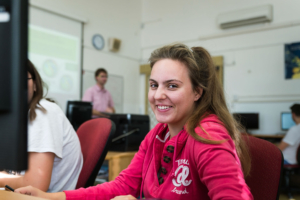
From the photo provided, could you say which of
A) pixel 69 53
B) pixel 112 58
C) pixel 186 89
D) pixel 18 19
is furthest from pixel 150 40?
pixel 18 19

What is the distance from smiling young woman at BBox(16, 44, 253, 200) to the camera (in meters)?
0.84

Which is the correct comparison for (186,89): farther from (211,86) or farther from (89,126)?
(89,126)

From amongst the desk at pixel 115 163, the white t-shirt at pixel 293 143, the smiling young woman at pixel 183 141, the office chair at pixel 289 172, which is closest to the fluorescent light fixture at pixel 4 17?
the smiling young woman at pixel 183 141

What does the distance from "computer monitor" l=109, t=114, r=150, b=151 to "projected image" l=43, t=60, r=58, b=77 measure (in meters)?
2.64

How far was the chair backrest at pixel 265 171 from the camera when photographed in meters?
0.91

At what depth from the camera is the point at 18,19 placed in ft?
1.57

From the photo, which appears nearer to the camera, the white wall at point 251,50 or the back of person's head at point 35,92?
the back of person's head at point 35,92

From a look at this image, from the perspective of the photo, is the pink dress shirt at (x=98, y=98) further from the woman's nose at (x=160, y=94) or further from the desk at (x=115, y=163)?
the woman's nose at (x=160, y=94)

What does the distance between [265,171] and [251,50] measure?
16.6ft

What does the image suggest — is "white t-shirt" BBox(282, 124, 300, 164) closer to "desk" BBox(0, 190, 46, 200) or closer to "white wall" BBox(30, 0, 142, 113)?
"desk" BBox(0, 190, 46, 200)

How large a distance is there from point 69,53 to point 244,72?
10.9 feet

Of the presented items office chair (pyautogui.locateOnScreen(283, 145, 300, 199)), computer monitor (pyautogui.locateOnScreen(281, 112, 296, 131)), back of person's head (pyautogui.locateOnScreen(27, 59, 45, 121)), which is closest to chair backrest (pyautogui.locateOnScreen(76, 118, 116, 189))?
back of person's head (pyautogui.locateOnScreen(27, 59, 45, 121))

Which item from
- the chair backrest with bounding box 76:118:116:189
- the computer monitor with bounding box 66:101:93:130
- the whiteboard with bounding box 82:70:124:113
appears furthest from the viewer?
the whiteboard with bounding box 82:70:124:113

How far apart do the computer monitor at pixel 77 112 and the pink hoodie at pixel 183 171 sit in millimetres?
1728
